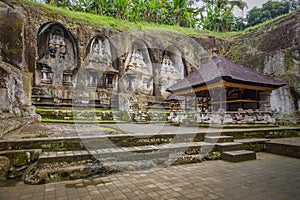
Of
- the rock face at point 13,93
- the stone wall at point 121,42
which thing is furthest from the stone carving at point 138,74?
the rock face at point 13,93

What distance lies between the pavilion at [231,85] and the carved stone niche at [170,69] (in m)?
10.1

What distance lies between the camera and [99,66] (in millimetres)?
18094

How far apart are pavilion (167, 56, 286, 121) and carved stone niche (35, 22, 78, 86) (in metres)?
10.9

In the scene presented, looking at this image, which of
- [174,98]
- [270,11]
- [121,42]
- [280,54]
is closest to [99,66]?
[121,42]

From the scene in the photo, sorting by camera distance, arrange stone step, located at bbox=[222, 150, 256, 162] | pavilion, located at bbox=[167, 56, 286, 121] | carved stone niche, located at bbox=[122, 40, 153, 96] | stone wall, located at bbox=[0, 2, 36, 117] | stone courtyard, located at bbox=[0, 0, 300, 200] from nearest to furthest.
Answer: stone courtyard, located at bbox=[0, 0, 300, 200] → stone step, located at bbox=[222, 150, 256, 162] → pavilion, located at bbox=[167, 56, 286, 121] → stone wall, located at bbox=[0, 2, 36, 117] → carved stone niche, located at bbox=[122, 40, 153, 96]

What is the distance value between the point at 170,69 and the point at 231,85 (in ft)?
47.2

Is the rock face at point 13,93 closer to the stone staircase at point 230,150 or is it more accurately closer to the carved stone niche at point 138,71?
the stone staircase at point 230,150

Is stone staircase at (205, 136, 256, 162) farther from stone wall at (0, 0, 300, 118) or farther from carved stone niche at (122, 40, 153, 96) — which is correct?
carved stone niche at (122, 40, 153, 96)

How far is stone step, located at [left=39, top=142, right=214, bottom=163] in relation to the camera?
3.11 metres

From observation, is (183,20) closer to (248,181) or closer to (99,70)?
A: (99,70)

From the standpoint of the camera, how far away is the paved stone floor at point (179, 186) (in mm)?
2258

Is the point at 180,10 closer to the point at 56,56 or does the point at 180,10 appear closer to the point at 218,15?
the point at 218,15

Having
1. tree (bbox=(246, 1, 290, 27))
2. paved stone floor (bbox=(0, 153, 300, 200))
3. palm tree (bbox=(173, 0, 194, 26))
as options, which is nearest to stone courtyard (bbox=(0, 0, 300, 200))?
paved stone floor (bbox=(0, 153, 300, 200))

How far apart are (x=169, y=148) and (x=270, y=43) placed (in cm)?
1833
